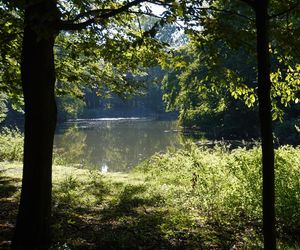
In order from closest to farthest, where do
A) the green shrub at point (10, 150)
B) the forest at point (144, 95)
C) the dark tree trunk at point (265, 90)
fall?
the dark tree trunk at point (265, 90), the forest at point (144, 95), the green shrub at point (10, 150)

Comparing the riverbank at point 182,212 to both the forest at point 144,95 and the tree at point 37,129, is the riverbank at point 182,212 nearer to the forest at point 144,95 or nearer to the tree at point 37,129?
the forest at point 144,95

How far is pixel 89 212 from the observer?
671 cm

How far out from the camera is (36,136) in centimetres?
458

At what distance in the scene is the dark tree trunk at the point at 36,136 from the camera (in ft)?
15.1

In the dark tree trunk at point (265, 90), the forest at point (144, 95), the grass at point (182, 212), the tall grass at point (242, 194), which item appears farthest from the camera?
the tall grass at point (242, 194)

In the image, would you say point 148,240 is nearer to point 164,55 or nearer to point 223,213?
point 223,213

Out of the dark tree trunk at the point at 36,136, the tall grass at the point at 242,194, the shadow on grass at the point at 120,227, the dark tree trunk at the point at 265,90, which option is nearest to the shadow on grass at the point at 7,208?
the dark tree trunk at the point at 36,136

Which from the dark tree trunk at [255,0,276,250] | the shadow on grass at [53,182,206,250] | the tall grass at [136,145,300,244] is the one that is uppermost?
the dark tree trunk at [255,0,276,250]

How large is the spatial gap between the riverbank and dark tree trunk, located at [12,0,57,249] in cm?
39

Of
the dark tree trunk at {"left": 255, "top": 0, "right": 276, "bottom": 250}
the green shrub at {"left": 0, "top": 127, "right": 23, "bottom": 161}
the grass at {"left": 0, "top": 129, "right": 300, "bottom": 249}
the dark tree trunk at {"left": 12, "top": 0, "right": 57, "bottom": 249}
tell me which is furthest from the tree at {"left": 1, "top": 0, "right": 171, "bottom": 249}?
the green shrub at {"left": 0, "top": 127, "right": 23, "bottom": 161}

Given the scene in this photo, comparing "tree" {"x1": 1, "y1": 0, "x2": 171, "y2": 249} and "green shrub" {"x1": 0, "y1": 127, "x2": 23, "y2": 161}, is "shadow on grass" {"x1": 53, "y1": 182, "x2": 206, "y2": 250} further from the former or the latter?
"green shrub" {"x1": 0, "y1": 127, "x2": 23, "y2": 161}

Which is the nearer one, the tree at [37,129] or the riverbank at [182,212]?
the tree at [37,129]

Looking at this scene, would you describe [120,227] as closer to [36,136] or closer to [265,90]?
[36,136]

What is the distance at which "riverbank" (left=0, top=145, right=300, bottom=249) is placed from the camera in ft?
17.1
